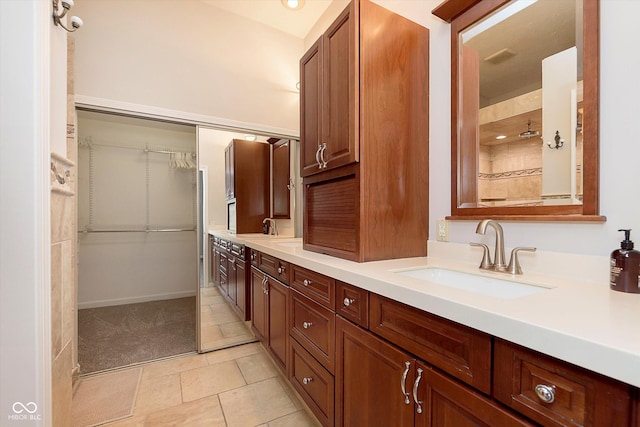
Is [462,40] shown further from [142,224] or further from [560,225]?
[142,224]

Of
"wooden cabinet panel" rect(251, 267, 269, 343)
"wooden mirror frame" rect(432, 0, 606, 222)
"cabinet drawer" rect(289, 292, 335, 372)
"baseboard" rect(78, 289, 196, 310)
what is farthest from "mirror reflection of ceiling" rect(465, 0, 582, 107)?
"baseboard" rect(78, 289, 196, 310)

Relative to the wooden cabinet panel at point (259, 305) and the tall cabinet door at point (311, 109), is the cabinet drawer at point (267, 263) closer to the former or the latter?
the wooden cabinet panel at point (259, 305)

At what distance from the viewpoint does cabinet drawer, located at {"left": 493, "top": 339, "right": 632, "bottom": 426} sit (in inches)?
18.7

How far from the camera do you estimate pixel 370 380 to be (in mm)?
1006

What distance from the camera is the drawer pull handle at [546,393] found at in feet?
1.78

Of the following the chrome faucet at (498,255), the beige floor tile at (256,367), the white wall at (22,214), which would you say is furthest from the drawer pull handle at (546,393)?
the beige floor tile at (256,367)

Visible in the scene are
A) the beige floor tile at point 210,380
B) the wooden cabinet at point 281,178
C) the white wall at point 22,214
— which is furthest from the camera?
the wooden cabinet at point 281,178

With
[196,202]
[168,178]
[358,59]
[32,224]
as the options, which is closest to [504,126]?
[358,59]

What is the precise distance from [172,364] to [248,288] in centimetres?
80

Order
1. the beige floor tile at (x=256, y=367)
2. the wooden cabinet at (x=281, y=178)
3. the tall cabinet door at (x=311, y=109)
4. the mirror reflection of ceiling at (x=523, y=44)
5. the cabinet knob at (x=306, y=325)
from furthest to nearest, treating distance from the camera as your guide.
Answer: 1. the wooden cabinet at (x=281, y=178)
2. the beige floor tile at (x=256, y=367)
3. the tall cabinet door at (x=311, y=109)
4. the cabinet knob at (x=306, y=325)
5. the mirror reflection of ceiling at (x=523, y=44)

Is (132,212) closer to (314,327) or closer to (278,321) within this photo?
(278,321)

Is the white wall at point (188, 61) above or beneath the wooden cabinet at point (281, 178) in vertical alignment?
above

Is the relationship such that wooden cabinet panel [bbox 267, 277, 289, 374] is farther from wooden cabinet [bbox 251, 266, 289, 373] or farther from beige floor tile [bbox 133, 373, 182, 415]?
beige floor tile [bbox 133, 373, 182, 415]

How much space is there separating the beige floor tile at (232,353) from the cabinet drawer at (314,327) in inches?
37.4
